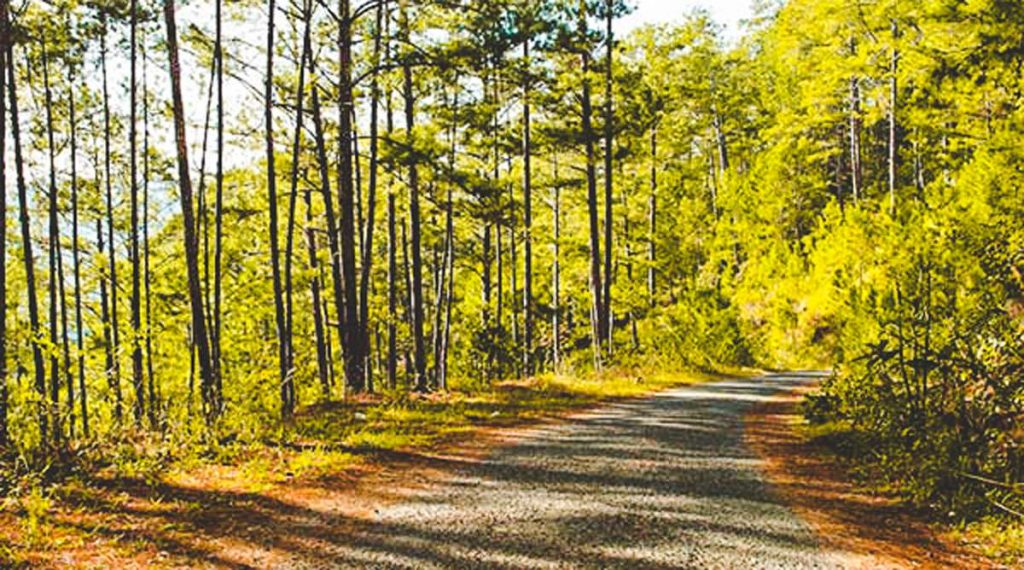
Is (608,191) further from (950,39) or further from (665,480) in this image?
(665,480)

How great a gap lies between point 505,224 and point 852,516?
1055 cm

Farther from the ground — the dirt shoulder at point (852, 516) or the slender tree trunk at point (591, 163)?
the slender tree trunk at point (591, 163)

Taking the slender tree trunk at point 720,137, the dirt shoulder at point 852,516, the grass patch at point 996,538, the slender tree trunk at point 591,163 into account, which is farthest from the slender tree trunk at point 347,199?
the slender tree trunk at point 720,137

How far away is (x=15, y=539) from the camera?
5.37 m

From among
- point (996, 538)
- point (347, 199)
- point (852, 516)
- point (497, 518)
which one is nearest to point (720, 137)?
point (347, 199)

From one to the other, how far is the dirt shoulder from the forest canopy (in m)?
0.49

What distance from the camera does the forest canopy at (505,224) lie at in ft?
26.9

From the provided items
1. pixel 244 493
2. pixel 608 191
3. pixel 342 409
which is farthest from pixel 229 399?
pixel 608 191

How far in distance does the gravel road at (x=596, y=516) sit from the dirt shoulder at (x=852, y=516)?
0.76 ft

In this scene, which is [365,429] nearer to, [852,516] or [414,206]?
[852,516]

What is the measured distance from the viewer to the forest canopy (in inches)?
323

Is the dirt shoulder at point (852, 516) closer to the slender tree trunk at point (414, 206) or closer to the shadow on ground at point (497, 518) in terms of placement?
the shadow on ground at point (497, 518)

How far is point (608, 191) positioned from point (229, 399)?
1195 cm

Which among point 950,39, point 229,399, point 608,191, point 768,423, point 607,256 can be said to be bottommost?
point 768,423
